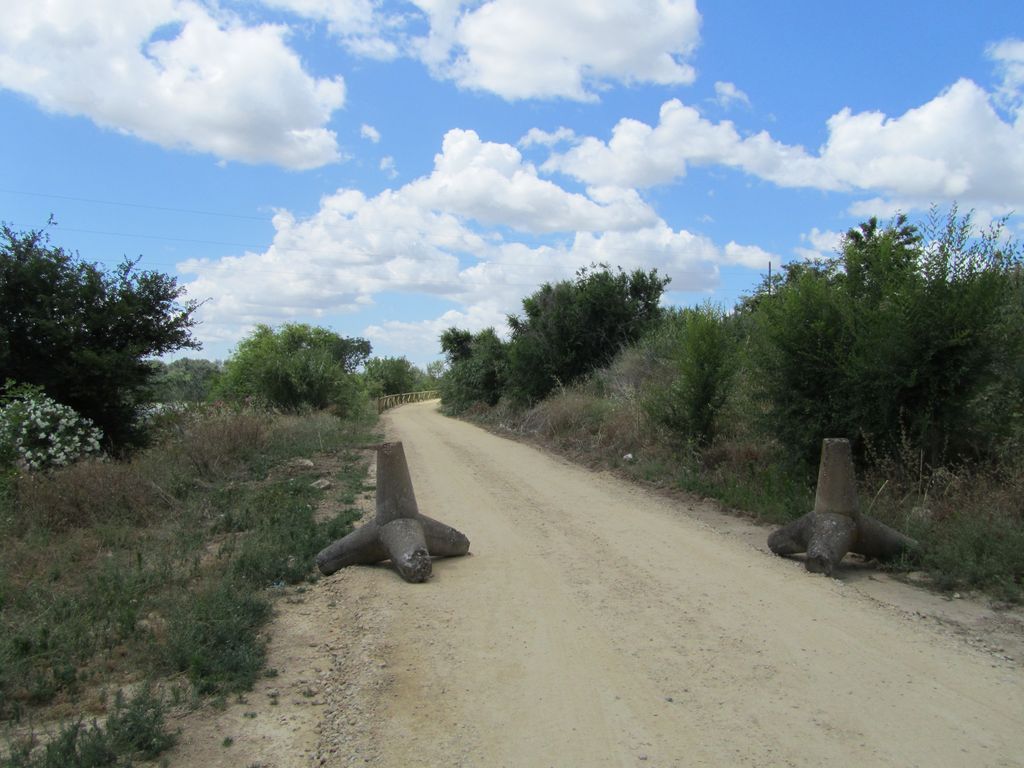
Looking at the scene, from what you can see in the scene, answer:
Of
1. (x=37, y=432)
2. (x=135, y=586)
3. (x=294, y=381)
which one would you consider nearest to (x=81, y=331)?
(x=37, y=432)

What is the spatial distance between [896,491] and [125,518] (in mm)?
10440

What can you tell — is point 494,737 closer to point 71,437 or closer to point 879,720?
point 879,720

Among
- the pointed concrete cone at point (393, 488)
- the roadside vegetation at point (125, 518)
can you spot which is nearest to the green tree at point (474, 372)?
the roadside vegetation at point (125, 518)

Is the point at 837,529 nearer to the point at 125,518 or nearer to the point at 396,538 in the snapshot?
the point at 396,538

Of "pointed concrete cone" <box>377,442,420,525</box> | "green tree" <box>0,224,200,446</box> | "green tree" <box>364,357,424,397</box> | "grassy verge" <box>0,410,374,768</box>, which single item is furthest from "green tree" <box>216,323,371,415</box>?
"green tree" <box>364,357,424,397</box>

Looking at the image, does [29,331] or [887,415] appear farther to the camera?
[29,331]

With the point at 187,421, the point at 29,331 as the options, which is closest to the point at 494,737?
the point at 29,331

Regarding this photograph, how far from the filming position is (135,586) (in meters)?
6.55

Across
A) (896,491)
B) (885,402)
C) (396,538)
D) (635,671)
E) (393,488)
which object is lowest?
(635,671)

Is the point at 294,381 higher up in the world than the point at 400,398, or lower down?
higher up

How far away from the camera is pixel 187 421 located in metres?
18.6

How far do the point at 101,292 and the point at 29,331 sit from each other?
5.76 ft

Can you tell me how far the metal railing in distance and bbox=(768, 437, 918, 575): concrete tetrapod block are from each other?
4611cm

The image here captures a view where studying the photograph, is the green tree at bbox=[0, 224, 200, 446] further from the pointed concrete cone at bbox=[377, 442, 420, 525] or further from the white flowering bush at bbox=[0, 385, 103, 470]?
the pointed concrete cone at bbox=[377, 442, 420, 525]
